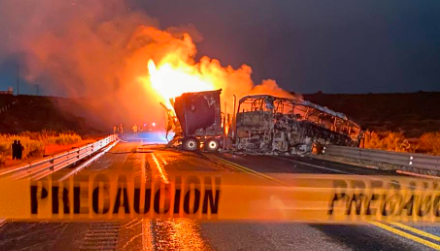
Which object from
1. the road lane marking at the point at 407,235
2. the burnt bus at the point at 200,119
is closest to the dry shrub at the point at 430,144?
the burnt bus at the point at 200,119

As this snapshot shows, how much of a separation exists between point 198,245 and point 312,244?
1.57 meters

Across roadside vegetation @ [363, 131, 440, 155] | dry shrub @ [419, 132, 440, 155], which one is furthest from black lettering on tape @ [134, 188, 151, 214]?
roadside vegetation @ [363, 131, 440, 155]

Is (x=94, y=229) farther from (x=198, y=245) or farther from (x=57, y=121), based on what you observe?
(x=57, y=121)

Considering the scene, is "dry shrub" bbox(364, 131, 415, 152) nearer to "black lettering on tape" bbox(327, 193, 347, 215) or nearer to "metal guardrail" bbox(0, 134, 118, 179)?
"metal guardrail" bbox(0, 134, 118, 179)

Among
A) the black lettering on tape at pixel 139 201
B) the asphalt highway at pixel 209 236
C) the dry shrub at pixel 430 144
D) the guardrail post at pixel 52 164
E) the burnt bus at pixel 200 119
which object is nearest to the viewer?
the asphalt highway at pixel 209 236

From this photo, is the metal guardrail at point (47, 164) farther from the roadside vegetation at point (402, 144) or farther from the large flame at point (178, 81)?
the roadside vegetation at point (402, 144)

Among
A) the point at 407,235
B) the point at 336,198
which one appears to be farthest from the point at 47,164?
the point at 407,235

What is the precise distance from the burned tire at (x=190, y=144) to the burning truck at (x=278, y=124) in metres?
2.28

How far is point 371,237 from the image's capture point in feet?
23.0

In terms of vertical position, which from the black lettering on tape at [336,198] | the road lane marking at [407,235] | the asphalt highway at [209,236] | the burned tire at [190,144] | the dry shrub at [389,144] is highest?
the dry shrub at [389,144]

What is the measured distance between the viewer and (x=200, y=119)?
29859mm

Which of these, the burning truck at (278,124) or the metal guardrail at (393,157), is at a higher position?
the burning truck at (278,124)

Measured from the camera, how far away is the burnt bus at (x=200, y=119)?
29.1 meters

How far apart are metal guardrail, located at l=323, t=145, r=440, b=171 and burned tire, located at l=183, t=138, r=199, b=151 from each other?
29.8 ft
